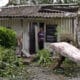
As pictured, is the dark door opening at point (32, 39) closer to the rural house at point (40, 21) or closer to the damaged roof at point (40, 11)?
the rural house at point (40, 21)

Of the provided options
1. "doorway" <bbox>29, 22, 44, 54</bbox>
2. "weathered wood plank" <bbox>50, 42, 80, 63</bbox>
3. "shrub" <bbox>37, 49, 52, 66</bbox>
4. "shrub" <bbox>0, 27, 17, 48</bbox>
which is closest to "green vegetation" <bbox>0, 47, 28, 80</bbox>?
"shrub" <bbox>37, 49, 52, 66</bbox>

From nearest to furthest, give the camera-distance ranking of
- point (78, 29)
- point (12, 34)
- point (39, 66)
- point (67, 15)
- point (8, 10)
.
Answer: point (39, 66) → point (12, 34) → point (67, 15) → point (78, 29) → point (8, 10)

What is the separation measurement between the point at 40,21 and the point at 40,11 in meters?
1.09

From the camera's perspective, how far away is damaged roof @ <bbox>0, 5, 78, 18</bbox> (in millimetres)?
23141

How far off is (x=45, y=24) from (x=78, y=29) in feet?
7.51

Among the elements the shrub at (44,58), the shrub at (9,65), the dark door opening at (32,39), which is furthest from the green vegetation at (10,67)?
the dark door opening at (32,39)

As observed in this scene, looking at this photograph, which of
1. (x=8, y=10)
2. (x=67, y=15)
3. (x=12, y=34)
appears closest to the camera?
(x=12, y=34)

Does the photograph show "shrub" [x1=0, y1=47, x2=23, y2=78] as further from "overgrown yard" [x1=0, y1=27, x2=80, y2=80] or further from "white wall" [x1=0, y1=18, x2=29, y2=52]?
"white wall" [x1=0, y1=18, x2=29, y2=52]

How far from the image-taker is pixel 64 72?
16.1 m

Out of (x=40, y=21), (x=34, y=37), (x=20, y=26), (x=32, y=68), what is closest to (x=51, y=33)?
(x=40, y=21)

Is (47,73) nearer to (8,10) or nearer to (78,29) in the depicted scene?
(78,29)

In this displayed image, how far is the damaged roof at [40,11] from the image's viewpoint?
2314cm

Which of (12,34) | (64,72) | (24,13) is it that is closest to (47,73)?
(64,72)

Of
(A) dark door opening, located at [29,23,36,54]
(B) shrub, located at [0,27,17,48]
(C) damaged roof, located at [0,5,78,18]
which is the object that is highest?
(C) damaged roof, located at [0,5,78,18]
